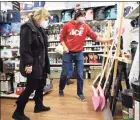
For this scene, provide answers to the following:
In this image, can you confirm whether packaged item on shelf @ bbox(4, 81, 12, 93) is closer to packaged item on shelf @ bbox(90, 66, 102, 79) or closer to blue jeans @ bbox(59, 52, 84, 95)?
blue jeans @ bbox(59, 52, 84, 95)

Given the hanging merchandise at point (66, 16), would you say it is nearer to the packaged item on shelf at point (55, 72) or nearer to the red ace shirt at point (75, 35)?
the packaged item on shelf at point (55, 72)

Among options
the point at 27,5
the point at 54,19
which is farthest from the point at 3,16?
the point at 27,5

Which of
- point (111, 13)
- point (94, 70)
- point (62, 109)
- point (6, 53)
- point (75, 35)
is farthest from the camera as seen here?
point (94, 70)

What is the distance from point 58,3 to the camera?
5777mm

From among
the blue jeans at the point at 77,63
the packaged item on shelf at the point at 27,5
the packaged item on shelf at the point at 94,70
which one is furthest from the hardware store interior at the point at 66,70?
the packaged item on shelf at the point at 27,5

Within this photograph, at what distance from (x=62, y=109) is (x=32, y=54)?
100 centimetres

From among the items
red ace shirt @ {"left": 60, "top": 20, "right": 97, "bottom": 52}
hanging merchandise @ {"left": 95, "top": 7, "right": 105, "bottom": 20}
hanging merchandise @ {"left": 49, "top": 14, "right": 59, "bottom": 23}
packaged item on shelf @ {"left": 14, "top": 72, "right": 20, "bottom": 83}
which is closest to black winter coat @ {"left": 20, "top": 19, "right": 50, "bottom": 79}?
red ace shirt @ {"left": 60, "top": 20, "right": 97, "bottom": 52}

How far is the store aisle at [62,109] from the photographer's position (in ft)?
8.57

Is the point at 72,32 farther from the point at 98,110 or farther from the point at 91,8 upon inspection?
the point at 91,8

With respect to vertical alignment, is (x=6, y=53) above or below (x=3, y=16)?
below

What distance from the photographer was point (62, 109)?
2918mm

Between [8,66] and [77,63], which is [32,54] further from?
[8,66]

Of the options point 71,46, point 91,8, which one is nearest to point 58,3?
point 91,8

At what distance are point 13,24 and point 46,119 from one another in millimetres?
1902
